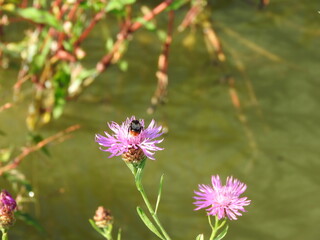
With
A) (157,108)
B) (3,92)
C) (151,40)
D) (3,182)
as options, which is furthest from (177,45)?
(3,182)

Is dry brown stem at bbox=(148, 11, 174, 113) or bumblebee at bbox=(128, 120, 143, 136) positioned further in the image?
dry brown stem at bbox=(148, 11, 174, 113)

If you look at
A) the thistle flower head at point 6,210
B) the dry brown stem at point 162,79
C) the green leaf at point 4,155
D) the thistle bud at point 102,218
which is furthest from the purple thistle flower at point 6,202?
the dry brown stem at point 162,79

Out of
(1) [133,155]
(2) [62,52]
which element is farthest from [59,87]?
(1) [133,155]

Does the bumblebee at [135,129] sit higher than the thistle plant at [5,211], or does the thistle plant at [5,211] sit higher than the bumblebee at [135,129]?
the bumblebee at [135,129]

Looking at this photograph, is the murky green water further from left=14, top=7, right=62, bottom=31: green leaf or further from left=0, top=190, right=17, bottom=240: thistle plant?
left=0, top=190, right=17, bottom=240: thistle plant

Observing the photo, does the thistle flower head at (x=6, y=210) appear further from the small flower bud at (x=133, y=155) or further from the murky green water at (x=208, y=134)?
the murky green water at (x=208, y=134)

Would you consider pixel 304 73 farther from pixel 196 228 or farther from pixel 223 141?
pixel 196 228

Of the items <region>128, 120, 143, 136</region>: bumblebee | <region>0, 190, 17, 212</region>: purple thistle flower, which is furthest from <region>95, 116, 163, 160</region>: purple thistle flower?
<region>0, 190, 17, 212</region>: purple thistle flower

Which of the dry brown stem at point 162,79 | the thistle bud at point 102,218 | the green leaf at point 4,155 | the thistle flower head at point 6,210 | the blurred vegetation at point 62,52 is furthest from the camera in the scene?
the dry brown stem at point 162,79
